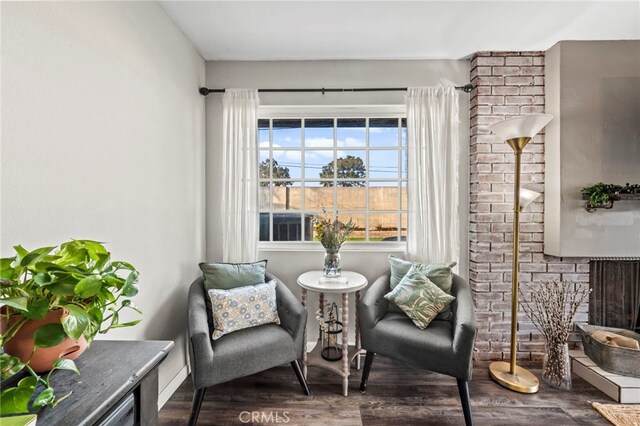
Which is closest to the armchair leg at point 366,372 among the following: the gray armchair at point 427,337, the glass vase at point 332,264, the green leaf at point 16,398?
the gray armchair at point 427,337

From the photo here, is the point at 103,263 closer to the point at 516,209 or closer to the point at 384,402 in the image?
the point at 384,402

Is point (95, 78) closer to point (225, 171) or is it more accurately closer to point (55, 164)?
point (55, 164)

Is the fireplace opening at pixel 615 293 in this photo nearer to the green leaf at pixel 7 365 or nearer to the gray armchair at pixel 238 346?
the gray armchair at pixel 238 346

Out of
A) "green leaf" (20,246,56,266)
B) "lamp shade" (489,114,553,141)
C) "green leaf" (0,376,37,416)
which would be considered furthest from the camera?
"lamp shade" (489,114,553,141)

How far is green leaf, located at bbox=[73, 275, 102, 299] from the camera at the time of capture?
0.63m

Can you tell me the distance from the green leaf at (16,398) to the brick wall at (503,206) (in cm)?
268

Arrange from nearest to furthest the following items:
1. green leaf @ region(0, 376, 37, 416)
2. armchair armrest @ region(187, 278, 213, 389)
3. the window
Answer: green leaf @ region(0, 376, 37, 416) → armchair armrest @ region(187, 278, 213, 389) → the window

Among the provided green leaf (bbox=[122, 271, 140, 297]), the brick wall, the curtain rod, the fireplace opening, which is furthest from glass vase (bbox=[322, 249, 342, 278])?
the fireplace opening

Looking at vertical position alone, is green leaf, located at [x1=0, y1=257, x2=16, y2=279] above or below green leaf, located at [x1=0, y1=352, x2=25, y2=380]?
above

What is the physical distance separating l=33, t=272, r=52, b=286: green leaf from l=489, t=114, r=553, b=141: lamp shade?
2.42 m

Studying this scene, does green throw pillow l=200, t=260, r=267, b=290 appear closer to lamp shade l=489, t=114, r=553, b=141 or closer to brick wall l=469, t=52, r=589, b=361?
brick wall l=469, t=52, r=589, b=361

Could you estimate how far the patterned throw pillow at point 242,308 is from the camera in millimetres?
1867

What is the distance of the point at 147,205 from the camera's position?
1.73 metres

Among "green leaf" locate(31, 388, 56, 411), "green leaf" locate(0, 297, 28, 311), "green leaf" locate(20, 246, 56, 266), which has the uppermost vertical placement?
"green leaf" locate(20, 246, 56, 266)
